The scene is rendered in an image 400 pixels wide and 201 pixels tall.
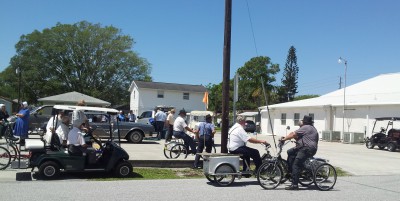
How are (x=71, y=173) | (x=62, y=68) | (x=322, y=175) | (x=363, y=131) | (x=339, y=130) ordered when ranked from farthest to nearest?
(x=62, y=68) < (x=339, y=130) < (x=363, y=131) < (x=71, y=173) < (x=322, y=175)

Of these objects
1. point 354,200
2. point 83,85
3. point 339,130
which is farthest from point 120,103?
point 354,200

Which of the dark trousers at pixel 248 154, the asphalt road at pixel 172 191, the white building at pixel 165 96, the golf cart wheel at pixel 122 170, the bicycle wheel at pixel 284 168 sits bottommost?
the asphalt road at pixel 172 191

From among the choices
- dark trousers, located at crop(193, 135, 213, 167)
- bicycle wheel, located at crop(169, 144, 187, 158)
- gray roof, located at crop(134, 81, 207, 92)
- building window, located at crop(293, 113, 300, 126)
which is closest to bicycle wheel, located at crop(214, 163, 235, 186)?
dark trousers, located at crop(193, 135, 213, 167)

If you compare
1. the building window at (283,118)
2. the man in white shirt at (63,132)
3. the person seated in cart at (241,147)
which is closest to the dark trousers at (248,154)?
the person seated in cart at (241,147)

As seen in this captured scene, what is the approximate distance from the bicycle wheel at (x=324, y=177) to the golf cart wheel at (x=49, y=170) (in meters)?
5.99

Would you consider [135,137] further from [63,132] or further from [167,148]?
[63,132]

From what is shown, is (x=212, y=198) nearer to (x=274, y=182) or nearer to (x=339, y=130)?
(x=274, y=182)

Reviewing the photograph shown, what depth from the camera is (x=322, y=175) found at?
32.6ft

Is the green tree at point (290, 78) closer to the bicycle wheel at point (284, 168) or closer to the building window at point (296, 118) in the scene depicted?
the building window at point (296, 118)

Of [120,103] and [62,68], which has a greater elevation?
[62,68]

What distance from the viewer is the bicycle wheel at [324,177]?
9820 millimetres

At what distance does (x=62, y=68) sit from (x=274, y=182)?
5294 cm

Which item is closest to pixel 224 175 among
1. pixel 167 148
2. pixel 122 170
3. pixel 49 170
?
pixel 122 170

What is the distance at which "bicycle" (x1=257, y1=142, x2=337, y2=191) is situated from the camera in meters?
9.71
